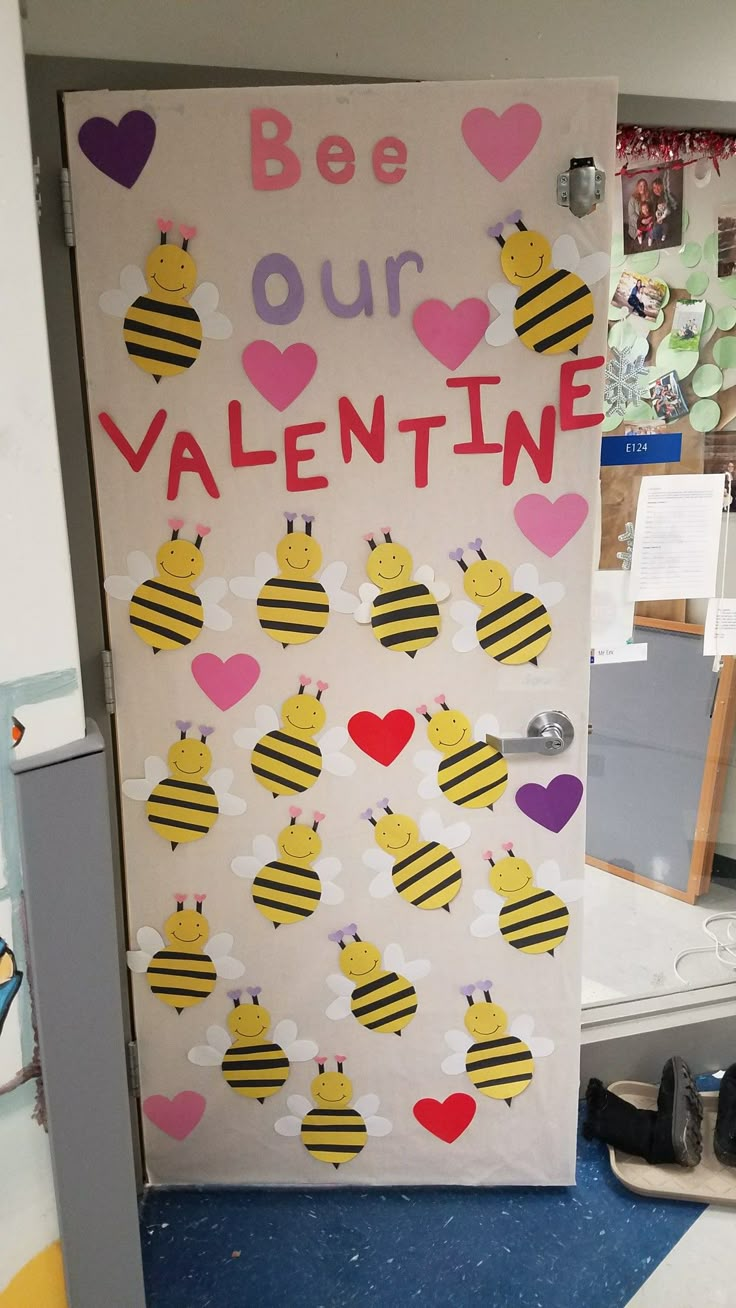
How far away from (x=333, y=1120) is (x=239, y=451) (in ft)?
4.36

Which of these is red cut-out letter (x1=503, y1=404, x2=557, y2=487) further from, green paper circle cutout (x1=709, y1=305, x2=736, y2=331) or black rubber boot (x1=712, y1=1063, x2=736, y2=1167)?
black rubber boot (x1=712, y1=1063, x2=736, y2=1167)

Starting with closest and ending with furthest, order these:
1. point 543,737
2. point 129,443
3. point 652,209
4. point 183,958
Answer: point 129,443, point 543,737, point 183,958, point 652,209

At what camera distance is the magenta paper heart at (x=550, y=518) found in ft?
5.16

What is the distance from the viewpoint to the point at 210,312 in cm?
Answer: 148

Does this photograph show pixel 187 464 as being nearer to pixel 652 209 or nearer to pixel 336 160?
pixel 336 160

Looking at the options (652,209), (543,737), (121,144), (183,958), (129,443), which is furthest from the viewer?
(652,209)

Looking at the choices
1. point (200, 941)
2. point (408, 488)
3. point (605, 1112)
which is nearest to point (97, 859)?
point (200, 941)

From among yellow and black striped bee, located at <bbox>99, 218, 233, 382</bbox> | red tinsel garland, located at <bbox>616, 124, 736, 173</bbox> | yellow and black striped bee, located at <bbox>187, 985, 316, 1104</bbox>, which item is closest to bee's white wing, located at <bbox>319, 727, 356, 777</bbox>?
yellow and black striped bee, located at <bbox>187, 985, 316, 1104</bbox>

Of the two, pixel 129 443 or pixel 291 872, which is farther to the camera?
pixel 291 872

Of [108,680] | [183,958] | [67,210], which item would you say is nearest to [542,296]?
[67,210]

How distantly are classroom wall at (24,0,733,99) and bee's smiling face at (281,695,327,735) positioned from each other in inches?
43.0

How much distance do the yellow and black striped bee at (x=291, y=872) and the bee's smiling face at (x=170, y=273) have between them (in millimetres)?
928

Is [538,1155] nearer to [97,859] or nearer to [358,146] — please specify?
[97,859]

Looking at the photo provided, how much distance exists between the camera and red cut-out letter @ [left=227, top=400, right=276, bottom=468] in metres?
1.52
